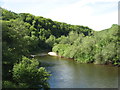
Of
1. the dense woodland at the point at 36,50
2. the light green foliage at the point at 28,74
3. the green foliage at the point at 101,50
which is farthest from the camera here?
the green foliage at the point at 101,50

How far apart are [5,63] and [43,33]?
240ft

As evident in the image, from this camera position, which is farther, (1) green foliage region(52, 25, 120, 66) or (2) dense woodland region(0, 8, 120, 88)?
(1) green foliage region(52, 25, 120, 66)

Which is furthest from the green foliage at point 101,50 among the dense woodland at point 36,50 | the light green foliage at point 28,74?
the light green foliage at point 28,74

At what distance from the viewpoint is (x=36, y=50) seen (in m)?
76.9

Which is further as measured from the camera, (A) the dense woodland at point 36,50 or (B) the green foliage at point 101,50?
(B) the green foliage at point 101,50

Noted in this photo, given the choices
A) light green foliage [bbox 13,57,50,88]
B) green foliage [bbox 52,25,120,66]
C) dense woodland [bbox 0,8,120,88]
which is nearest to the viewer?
light green foliage [bbox 13,57,50,88]

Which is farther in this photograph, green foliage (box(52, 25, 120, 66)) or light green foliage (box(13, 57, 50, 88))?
green foliage (box(52, 25, 120, 66))

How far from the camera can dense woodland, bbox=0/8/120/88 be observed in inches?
842

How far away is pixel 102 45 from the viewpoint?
47688 mm

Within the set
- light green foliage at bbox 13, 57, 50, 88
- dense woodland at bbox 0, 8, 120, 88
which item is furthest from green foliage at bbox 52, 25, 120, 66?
light green foliage at bbox 13, 57, 50, 88

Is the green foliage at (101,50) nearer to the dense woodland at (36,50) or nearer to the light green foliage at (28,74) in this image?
the dense woodland at (36,50)

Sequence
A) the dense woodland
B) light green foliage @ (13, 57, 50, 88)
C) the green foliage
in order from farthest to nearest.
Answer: the green foliage
the dense woodland
light green foliage @ (13, 57, 50, 88)

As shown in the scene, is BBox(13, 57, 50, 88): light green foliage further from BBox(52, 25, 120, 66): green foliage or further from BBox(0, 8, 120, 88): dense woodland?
BBox(52, 25, 120, 66): green foliage

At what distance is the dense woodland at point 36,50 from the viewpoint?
21391mm
